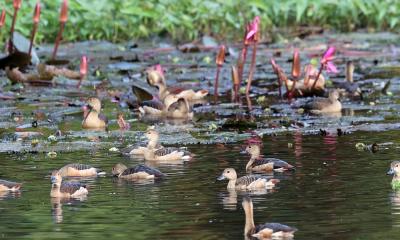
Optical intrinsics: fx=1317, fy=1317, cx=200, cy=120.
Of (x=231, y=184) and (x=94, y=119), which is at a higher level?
(x=94, y=119)

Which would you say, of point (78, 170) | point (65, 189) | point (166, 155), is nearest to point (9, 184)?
point (65, 189)

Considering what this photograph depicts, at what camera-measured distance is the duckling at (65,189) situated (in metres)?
10.8

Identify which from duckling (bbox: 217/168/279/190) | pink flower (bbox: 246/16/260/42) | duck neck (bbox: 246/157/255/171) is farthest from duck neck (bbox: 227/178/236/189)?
pink flower (bbox: 246/16/260/42)

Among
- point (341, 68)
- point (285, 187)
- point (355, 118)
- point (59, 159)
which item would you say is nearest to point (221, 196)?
point (285, 187)

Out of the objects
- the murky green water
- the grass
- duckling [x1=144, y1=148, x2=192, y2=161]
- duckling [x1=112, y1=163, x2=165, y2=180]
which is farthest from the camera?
the grass

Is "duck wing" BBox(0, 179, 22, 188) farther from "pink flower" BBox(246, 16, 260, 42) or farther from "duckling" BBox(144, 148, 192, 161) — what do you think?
"pink flower" BBox(246, 16, 260, 42)

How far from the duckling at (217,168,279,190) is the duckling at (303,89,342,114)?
5270 millimetres

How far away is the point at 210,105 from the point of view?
1764 cm

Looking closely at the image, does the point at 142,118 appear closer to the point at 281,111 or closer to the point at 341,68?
the point at 281,111

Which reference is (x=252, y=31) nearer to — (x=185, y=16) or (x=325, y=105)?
(x=325, y=105)

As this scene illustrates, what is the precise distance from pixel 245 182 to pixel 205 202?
32.6 inches

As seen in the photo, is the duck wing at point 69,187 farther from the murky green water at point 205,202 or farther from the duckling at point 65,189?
the murky green water at point 205,202

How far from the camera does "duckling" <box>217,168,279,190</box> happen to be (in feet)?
36.8

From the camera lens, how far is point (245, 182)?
1123 cm
